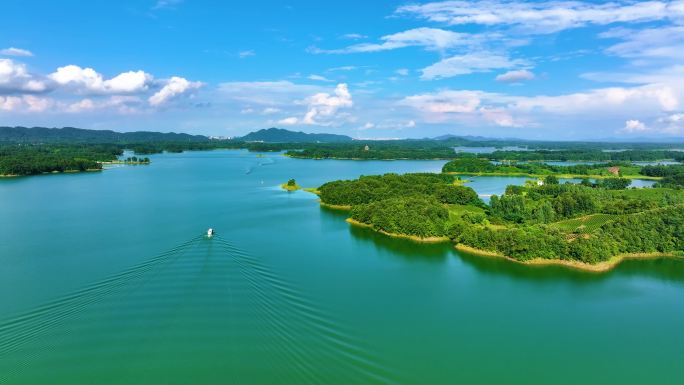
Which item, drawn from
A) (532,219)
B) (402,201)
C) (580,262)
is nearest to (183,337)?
(580,262)

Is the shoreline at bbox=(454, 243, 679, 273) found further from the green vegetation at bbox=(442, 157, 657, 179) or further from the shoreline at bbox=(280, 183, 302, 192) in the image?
the green vegetation at bbox=(442, 157, 657, 179)

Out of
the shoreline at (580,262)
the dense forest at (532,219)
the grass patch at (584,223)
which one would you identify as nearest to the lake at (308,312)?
the shoreline at (580,262)

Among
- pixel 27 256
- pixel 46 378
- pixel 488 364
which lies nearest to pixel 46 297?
pixel 46 378

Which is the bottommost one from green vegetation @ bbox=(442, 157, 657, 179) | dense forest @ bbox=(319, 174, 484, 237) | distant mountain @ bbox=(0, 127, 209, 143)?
dense forest @ bbox=(319, 174, 484, 237)

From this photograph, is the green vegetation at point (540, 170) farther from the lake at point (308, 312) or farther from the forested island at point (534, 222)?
the lake at point (308, 312)

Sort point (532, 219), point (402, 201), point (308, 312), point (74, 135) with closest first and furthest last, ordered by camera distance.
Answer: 1. point (308, 312)
2. point (532, 219)
3. point (402, 201)
4. point (74, 135)

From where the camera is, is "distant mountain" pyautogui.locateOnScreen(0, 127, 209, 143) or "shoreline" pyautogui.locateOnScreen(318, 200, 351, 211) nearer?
"shoreline" pyautogui.locateOnScreen(318, 200, 351, 211)

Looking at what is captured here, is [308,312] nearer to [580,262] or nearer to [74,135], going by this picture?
[580,262]

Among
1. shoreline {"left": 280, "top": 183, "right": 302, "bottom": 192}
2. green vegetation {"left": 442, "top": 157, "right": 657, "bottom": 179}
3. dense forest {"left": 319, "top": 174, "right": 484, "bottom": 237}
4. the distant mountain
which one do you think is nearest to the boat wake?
dense forest {"left": 319, "top": 174, "right": 484, "bottom": 237}
